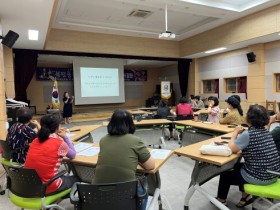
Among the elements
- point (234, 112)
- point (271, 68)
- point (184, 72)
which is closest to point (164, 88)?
point (184, 72)

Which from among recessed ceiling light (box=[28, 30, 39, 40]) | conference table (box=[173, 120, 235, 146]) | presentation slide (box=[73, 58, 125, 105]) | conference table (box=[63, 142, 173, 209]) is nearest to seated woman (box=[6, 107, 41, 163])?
conference table (box=[63, 142, 173, 209])

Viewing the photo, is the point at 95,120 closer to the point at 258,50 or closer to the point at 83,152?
the point at 258,50

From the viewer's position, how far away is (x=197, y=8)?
588 cm

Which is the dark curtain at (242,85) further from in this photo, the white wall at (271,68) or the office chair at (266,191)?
the office chair at (266,191)

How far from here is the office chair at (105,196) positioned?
54.3 inches

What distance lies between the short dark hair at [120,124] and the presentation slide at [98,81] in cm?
879

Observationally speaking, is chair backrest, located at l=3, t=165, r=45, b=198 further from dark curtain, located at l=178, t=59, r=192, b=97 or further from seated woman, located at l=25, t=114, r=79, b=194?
dark curtain, located at l=178, t=59, r=192, b=97

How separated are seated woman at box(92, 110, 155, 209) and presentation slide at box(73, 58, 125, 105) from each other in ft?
29.0

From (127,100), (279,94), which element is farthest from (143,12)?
(127,100)

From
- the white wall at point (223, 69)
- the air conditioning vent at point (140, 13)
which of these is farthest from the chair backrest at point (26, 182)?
the white wall at point (223, 69)

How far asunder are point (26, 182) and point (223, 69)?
28.7 feet

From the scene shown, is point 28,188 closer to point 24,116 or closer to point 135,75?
point 24,116

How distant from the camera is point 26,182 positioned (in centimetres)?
175

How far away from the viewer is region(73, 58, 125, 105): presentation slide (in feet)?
33.1
